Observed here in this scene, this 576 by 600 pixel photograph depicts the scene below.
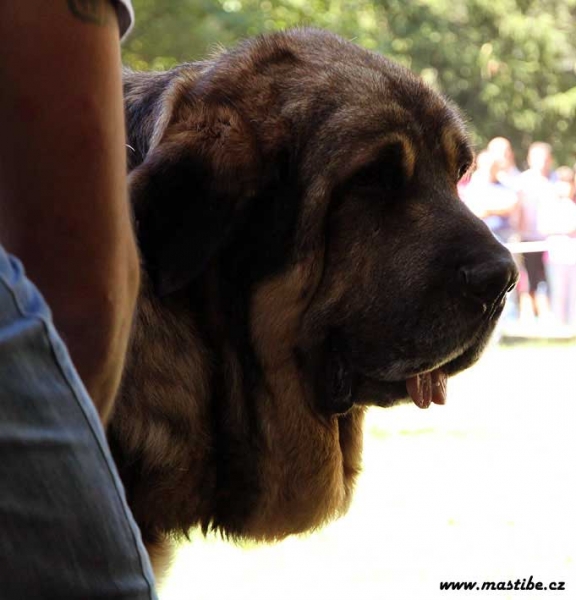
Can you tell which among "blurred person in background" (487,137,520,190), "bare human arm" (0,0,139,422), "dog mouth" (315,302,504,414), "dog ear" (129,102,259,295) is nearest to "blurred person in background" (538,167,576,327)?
"blurred person in background" (487,137,520,190)

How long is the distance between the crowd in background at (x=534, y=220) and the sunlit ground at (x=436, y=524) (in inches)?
124

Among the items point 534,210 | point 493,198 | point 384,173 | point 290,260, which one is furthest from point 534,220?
point 290,260

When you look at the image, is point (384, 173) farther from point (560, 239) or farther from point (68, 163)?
point (560, 239)

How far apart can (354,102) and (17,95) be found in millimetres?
1717

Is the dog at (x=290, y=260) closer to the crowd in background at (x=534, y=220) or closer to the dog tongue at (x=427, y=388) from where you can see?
the dog tongue at (x=427, y=388)

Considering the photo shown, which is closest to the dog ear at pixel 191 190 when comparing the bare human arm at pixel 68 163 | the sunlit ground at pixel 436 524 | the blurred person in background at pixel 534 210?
the sunlit ground at pixel 436 524

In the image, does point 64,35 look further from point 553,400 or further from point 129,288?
point 553,400

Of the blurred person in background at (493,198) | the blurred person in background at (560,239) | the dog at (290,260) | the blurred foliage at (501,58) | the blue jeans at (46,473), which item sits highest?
the blue jeans at (46,473)

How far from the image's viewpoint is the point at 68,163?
4.02ft

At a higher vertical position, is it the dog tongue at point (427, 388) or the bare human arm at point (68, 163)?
the bare human arm at point (68, 163)

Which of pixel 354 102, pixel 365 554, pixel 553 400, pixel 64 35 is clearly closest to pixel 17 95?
pixel 64 35

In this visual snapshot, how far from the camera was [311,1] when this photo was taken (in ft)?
50.9

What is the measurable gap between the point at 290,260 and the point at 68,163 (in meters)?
1.59

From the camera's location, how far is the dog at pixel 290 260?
2717mm
